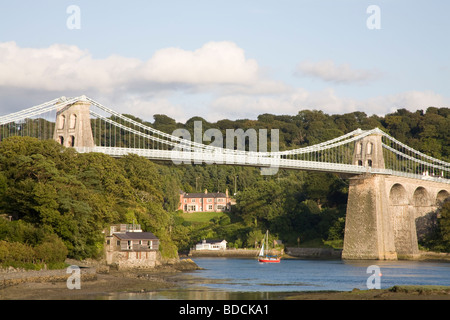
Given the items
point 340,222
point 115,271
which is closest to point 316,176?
point 340,222

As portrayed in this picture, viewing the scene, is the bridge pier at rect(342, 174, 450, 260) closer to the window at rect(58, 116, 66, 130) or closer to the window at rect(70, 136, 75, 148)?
the window at rect(70, 136, 75, 148)

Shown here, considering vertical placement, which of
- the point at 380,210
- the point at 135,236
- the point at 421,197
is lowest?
the point at 135,236

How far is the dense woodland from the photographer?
4159 cm

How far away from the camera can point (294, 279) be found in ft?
160

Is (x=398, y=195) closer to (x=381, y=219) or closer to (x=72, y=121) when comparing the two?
(x=381, y=219)

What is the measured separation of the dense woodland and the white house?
1.25m

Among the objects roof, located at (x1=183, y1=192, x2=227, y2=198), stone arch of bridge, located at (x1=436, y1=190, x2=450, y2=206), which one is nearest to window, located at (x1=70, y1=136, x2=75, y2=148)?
stone arch of bridge, located at (x1=436, y1=190, x2=450, y2=206)

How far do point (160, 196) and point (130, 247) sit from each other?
1063cm

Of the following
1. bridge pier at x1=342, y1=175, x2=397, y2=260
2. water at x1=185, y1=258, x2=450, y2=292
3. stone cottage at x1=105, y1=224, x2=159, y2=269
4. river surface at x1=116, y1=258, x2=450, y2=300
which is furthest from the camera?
bridge pier at x1=342, y1=175, x2=397, y2=260

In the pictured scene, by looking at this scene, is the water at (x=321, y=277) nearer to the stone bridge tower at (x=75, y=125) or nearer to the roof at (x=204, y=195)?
the stone bridge tower at (x=75, y=125)

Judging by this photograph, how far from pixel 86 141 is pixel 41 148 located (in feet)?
29.8

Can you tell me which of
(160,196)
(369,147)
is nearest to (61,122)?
(160,196)
